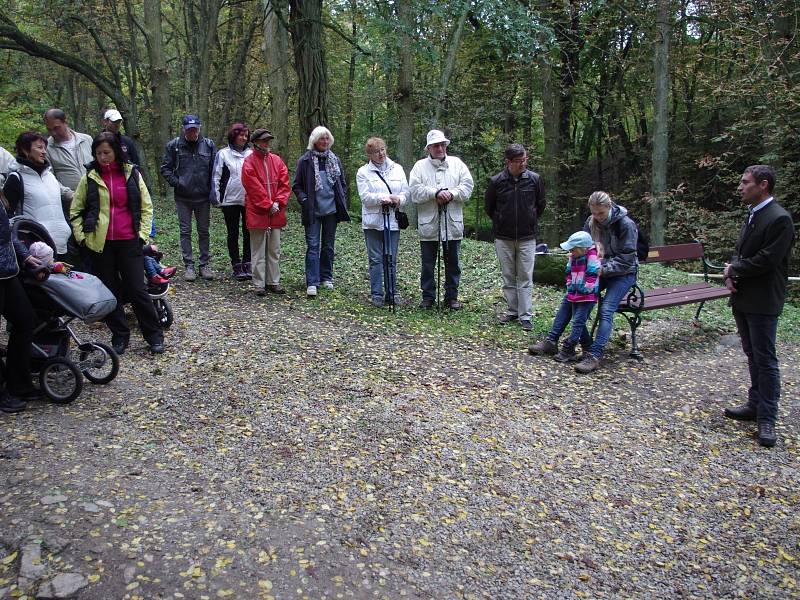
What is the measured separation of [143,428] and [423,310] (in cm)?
399

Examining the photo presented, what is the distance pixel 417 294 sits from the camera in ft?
27.6

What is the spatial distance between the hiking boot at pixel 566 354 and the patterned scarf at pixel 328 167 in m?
3.37

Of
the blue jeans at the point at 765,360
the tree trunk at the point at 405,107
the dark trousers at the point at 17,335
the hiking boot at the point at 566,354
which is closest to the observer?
the dark trousers at the point at 17,335

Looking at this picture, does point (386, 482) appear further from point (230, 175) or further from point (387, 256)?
point (230, 175)

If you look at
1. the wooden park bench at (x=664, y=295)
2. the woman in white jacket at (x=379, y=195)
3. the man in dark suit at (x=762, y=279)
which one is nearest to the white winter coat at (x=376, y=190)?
the woman in white jacket at (x=379, y=195)

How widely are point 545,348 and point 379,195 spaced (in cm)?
255

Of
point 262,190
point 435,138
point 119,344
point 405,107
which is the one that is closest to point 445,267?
point 435,138

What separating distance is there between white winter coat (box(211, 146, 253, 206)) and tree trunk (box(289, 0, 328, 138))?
1818 mm

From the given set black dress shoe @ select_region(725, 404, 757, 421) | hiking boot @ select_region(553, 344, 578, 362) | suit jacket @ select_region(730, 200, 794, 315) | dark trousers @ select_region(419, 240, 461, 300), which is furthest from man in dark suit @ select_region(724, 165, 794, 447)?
dark trousers @ select_region(419, 240, 461, 300)

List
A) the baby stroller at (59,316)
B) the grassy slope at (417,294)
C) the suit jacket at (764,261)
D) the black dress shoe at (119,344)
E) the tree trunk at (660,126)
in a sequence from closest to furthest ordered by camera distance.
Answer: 1. the baby stroller at (59,316)
2. the suit jacket at (764,261)
3. the black dress shoe at (119,344)
4. the grassy slope at (417,294)
5. the tree trunk at (660,126)

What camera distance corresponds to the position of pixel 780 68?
42.5 feet

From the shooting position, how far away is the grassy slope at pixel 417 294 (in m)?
7.15

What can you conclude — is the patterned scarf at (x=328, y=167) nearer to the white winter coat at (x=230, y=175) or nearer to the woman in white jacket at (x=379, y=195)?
the woman in white jacket at (x=379, y=195)

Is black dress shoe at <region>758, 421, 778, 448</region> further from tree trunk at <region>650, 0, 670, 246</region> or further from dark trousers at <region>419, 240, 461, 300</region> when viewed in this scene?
tree trunk at <region>650, 0, 670, 246</region>
